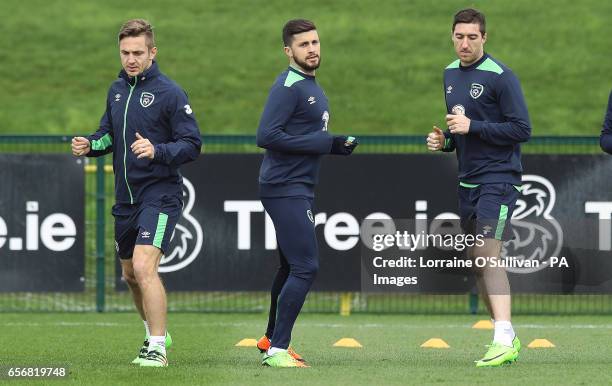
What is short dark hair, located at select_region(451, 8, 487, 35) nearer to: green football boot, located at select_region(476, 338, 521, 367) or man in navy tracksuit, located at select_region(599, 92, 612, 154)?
man in navy tracksuit, located at select_region(599, 92, 612, 154)

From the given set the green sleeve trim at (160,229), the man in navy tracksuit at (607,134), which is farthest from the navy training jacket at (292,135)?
the man in navy tracksuit at (607,134)

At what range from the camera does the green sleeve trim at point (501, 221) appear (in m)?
9.67

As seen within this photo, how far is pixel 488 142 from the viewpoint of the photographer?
963 cm

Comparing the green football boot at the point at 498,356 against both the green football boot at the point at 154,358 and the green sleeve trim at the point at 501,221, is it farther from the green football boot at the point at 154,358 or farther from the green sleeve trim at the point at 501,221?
the green football boot at the point at 154,358

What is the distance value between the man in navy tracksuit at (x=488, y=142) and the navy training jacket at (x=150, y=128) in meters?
1.55

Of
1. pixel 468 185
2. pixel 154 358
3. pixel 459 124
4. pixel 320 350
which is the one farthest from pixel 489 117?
pixel 154 358

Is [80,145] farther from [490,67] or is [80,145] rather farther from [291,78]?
[490,67]

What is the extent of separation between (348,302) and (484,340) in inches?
122

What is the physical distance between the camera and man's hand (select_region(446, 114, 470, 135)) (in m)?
9.52

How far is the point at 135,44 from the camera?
9.59 m

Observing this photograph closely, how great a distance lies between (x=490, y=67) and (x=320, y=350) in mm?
2591

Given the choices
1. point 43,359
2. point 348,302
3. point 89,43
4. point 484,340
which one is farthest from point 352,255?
point 89,43

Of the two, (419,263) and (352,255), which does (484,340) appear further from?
(352,255)

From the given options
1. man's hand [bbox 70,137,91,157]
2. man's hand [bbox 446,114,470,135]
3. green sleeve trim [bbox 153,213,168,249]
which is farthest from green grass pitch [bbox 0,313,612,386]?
man's hand [bbox 446,114,470,135]
